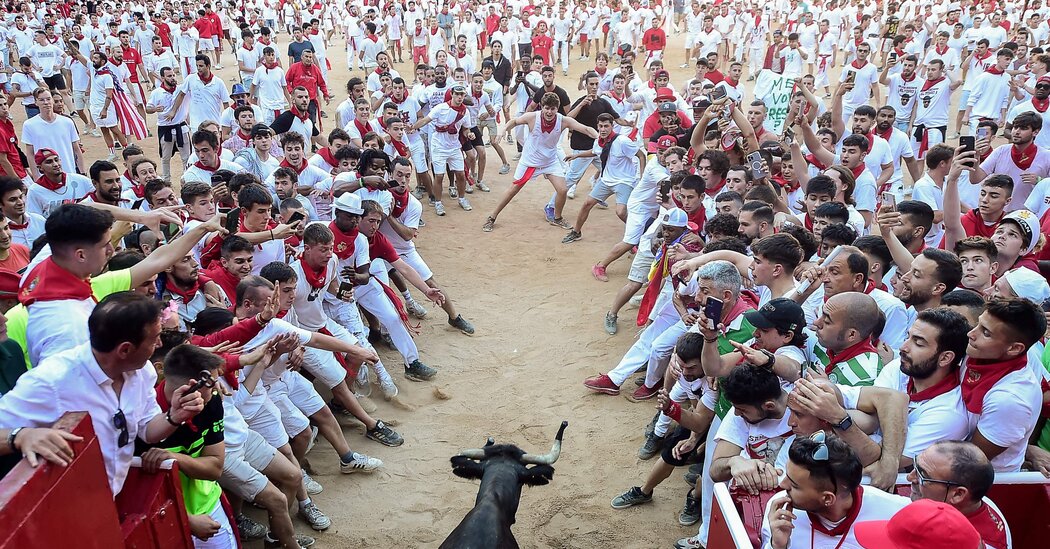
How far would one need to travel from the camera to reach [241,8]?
83.2ft

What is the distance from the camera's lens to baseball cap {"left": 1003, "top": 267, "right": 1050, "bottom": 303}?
4.65m

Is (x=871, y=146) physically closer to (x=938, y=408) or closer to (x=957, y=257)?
(x=957, y=257)

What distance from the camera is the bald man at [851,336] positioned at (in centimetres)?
394

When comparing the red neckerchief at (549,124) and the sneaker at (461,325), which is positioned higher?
the red neckerchief at (549,124)

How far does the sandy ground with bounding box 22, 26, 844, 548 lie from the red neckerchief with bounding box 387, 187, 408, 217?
126 cm

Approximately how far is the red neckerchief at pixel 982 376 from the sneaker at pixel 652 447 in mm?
2525

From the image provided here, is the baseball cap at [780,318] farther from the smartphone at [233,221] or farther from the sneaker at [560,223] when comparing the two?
the sneaker at [560,223]

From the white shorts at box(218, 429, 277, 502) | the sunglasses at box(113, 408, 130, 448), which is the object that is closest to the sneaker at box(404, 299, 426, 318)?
the white shorts at box(218, 429, 277, 502)

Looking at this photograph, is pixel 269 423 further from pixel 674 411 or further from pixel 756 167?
pixel 756 167

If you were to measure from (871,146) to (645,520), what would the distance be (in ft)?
18.1

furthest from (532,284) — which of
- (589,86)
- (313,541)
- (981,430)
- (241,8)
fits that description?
(241,8)

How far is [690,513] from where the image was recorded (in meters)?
4.96

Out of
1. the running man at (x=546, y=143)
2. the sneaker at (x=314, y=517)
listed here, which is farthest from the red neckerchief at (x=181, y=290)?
the running man at (x=546, y=143)

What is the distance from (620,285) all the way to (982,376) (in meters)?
5.46
